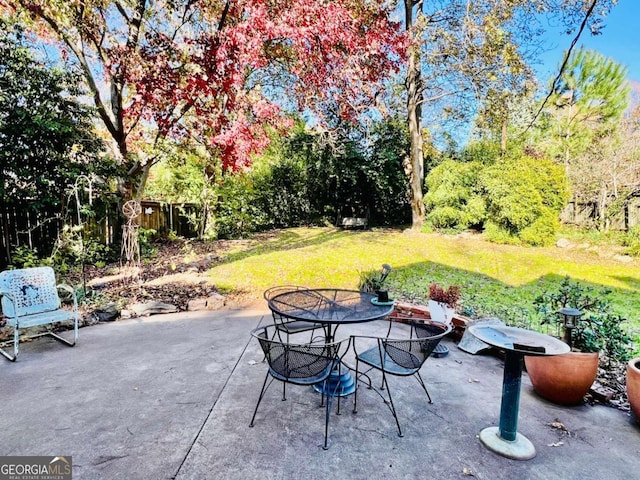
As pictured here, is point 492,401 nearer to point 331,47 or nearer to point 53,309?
point 53,309

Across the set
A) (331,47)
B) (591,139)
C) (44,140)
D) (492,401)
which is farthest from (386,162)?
(492,401)

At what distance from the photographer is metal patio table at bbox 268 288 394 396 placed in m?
2.47

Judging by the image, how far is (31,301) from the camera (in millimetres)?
3477

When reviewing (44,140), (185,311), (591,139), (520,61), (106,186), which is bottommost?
(185,311)

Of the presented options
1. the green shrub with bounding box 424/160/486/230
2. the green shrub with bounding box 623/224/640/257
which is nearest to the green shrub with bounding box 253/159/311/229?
the green shrub with bounding box 424/160/486/230

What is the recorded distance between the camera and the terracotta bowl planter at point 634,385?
2.18 metres

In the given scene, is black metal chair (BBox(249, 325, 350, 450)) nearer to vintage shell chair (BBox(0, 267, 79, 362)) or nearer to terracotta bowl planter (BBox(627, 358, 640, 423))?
terracotta bowl planter (BBox(627, 358, 640, 423))

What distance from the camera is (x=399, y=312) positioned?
13.9 ft

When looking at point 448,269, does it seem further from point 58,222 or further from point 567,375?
point 58,222

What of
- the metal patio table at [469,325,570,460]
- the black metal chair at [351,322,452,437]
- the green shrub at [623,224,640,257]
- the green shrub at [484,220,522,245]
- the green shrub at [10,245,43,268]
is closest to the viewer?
the metal patio table at [469,325,570,460]

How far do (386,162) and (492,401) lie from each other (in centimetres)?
1009

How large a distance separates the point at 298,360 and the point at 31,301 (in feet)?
10.1

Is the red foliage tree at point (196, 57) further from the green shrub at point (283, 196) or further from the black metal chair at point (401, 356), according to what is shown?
the black metal chair at point (401, 356)

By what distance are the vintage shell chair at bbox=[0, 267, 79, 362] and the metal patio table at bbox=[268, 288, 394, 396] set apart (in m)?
2.17
